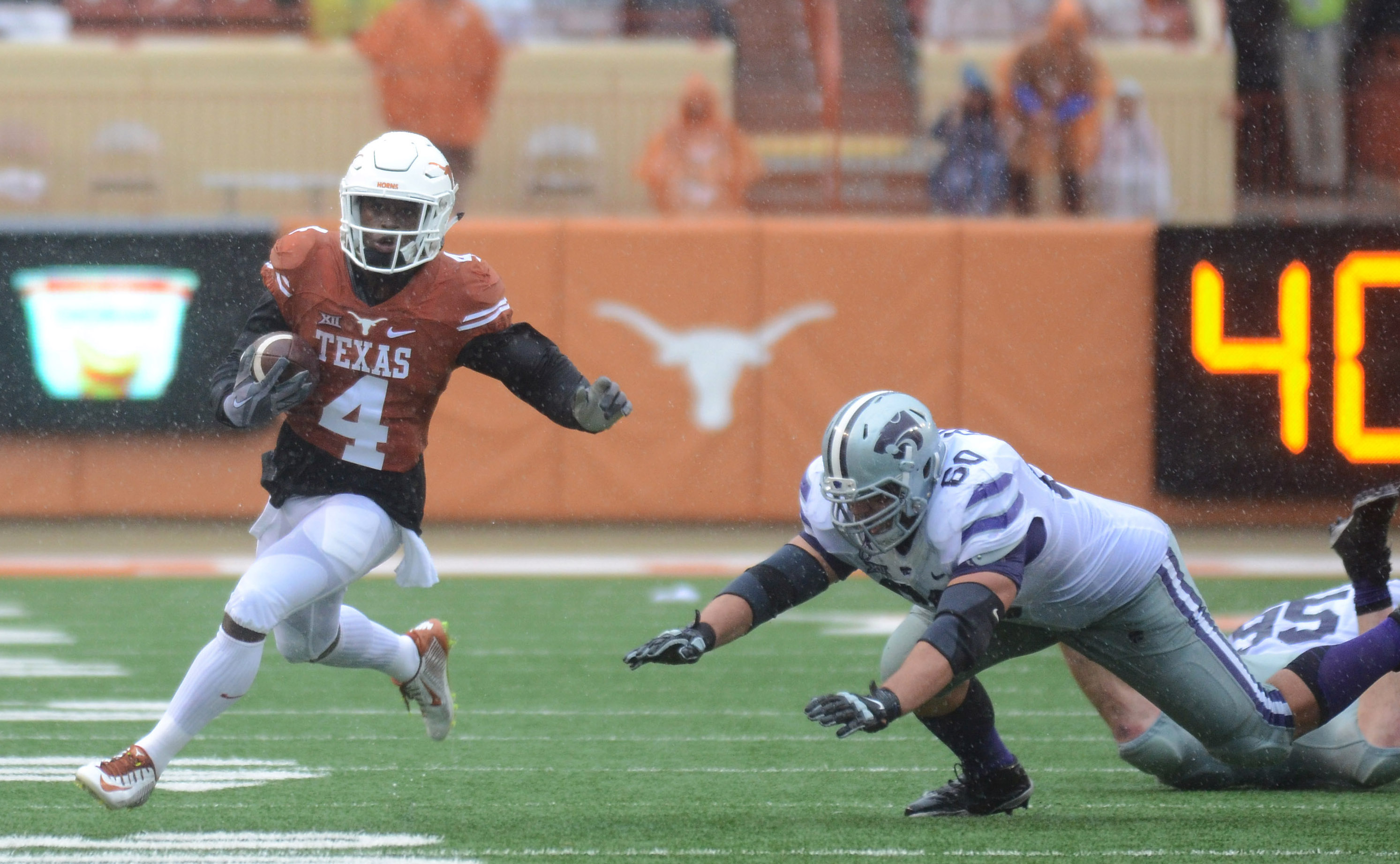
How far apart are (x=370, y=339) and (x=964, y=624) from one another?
161 centimetres

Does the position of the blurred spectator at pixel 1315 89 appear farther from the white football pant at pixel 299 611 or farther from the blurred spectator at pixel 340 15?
the white football pant at pixel 299 611

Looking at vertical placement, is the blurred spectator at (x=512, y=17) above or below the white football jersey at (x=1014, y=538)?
above

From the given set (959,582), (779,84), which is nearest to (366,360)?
(959,582)

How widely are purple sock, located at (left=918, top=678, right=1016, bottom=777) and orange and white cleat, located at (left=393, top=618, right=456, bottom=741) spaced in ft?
4.52

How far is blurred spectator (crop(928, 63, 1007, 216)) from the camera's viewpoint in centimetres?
1116

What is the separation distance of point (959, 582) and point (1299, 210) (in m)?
7.75

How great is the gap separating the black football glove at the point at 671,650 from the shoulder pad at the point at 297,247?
136 cm

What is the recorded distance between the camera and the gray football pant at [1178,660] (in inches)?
162

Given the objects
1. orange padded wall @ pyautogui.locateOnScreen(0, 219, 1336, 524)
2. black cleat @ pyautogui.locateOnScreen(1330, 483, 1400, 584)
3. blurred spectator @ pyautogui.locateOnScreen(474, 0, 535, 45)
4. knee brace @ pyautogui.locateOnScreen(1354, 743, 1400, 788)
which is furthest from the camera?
blurred spectator @ pyautogui.locateOnScreen(474, 0, 535, 45)

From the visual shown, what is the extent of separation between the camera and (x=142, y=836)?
3.92m

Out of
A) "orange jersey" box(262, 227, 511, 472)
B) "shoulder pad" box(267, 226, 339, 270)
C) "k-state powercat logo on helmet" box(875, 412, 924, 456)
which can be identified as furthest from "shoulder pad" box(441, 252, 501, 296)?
"k-state powercat logo on helmet" box(875, 412, 924, 456)

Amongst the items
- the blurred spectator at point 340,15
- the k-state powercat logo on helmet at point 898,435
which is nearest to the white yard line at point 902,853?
the k-state powercat logo on helmet at point 898,435

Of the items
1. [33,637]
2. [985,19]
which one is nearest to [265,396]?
[33,637]

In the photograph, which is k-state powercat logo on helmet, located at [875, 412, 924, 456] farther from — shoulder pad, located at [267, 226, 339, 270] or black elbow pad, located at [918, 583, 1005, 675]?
shoulder pad, located at [267, 226, 339, 270]
